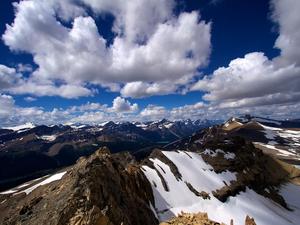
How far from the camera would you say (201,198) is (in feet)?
265

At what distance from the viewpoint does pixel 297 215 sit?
357 feet

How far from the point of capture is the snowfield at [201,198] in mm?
71688

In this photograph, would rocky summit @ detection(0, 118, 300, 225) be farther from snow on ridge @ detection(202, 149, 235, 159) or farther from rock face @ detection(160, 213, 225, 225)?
snow on ridge @ detection(202, 149, 235, 159)

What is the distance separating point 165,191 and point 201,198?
1284 centimetres

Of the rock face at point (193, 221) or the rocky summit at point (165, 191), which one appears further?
the rocky summit at point (165, 191)

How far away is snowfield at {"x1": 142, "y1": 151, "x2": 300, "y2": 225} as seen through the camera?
71.7 m

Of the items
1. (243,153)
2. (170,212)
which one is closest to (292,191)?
(243,153)

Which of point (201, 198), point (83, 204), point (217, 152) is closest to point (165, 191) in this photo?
point (201, 198)

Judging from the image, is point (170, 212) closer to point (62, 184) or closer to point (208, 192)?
point (208, 192)

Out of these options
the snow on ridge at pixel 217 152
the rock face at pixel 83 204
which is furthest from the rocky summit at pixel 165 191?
the snow on ridge at pixel 217 152

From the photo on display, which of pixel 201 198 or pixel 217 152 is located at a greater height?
pixel 217 152

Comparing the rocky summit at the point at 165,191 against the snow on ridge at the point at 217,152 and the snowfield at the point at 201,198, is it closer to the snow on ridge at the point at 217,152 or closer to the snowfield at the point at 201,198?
the snowfield at the point at 201,198

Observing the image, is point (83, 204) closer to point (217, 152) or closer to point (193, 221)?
point (193, 221)

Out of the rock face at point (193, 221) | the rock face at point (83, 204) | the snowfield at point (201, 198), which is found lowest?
the snowfield at point (201, 198)
